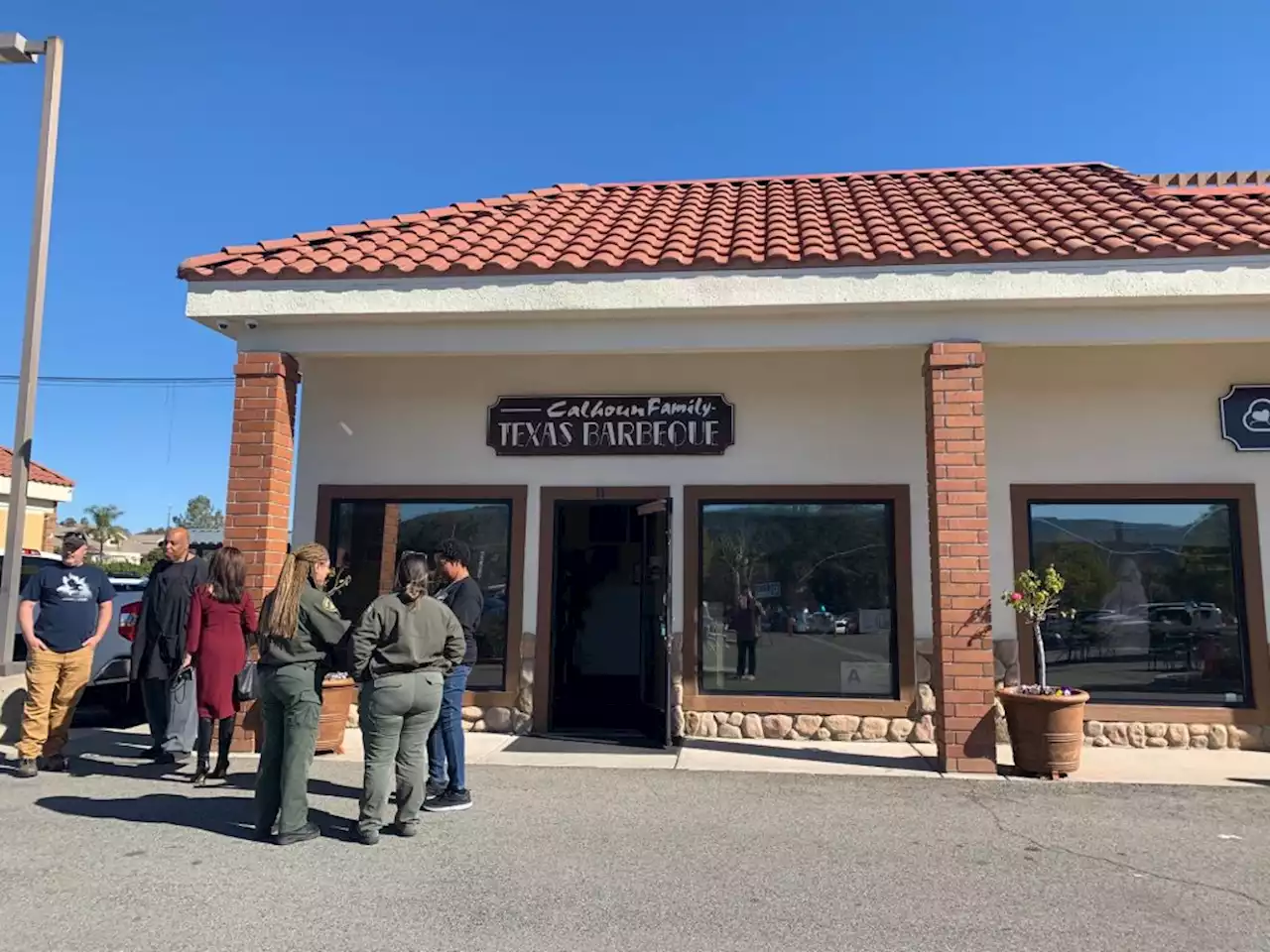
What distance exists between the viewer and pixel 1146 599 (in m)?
8.09

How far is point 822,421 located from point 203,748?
5.87 meters

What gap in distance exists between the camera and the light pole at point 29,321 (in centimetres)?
767

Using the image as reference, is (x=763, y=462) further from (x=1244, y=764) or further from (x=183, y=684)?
(x=183, y=684)

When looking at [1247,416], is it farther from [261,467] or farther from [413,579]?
[261,467]

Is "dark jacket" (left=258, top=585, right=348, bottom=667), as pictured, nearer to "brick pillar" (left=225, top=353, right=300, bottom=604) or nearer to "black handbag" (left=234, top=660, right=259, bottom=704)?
"black handbag" (left=234, top=660, right=259, bottom=704)

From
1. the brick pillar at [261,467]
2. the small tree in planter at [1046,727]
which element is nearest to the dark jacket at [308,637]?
the brick pillar at [261,467]

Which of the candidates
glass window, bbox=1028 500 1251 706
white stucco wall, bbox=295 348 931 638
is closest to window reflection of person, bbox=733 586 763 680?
white stucco wall, bbox=295 348 931 638

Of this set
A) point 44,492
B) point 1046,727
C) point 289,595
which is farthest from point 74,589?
point 44,492

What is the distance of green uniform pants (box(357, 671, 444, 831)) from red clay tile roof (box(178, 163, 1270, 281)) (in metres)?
3.68

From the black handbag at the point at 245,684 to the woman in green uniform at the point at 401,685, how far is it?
210 cm

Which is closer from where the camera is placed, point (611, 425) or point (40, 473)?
point (611, 425)

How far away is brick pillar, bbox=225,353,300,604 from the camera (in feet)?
24.1

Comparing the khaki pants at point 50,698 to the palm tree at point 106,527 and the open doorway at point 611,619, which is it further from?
the palm tree at point 106,527

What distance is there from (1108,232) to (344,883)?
7283 millimetres
